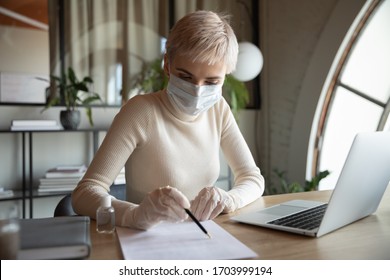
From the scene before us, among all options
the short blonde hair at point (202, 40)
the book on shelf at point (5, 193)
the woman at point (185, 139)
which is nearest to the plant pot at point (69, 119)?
the book on shelf at point (5, 193)

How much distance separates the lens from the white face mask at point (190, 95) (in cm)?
125

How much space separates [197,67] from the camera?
1.20 metres

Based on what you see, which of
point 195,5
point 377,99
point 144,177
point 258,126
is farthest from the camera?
point 258,126

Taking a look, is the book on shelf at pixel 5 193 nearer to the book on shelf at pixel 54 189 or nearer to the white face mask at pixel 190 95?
the book on shelf at pixel 54 189

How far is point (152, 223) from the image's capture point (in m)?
0.89

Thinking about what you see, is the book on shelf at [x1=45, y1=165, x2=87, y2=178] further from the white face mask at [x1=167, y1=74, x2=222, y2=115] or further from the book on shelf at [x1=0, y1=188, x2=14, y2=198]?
the white face mask at [x1=167, y1=74, x2=222, y2=115]

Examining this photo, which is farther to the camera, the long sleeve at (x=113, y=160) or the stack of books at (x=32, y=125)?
the stack of books at (x=32, y=125)

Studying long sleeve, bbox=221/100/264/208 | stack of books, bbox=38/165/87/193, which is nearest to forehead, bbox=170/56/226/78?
long sleeve, bbox=221/100/264/208

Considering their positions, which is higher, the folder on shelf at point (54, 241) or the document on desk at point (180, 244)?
the folder on shelf at point (54, 241)
